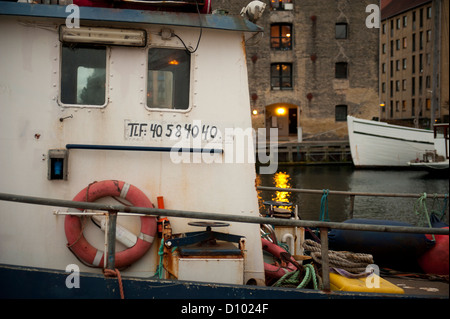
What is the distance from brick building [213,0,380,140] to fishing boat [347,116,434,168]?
5.01m

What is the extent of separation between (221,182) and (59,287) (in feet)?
6.01

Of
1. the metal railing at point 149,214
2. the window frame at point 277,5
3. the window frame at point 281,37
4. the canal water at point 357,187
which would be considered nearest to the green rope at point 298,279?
the metal railing at point 149,214

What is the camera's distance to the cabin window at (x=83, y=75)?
4520 mm

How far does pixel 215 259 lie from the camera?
4.19 metres

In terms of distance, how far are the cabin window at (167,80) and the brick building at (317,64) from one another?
105 feet

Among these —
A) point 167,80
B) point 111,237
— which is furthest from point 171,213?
point 167,80

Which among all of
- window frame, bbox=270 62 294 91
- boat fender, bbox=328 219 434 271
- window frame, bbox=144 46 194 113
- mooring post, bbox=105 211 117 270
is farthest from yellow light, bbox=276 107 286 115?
mooring post, bbox=105 211 117 270

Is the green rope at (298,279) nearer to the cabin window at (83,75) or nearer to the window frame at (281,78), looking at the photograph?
the cabin window at (83,75)

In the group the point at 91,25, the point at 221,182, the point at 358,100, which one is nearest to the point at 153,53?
the point at 91,25

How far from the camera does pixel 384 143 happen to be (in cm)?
3259

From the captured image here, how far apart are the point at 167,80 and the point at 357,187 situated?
2038cm

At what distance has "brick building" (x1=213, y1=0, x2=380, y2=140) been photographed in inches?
1455
